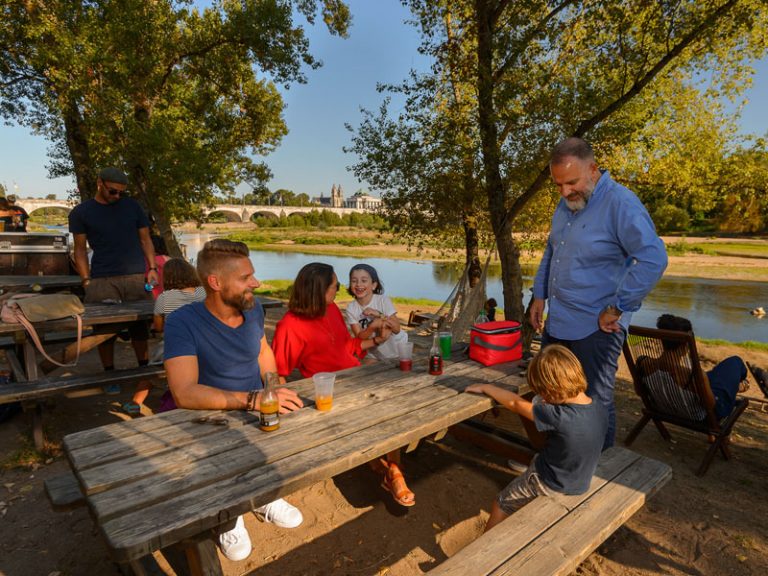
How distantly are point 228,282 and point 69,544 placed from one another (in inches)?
67.4

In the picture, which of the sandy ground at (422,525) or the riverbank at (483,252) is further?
the riverbank at (483,252)

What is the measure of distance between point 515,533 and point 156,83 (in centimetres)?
912

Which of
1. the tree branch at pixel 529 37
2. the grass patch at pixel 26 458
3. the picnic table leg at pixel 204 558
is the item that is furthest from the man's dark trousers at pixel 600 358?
the tree branch at pixel 529 37

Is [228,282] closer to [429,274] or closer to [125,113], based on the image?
[125,113]

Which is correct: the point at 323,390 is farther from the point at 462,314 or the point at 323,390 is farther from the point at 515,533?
the point at 462,314

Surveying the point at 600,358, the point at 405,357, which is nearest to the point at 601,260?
the point at 600,358

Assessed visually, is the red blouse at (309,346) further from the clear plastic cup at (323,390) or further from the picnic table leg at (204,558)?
the picnic table leg at (204,558)

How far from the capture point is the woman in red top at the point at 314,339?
2645 millimetres

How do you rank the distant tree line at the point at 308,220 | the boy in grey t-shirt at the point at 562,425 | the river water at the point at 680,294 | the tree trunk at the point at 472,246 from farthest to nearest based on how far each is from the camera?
the distant tree line at the point at 308,220 < the river water at the point at 680,294 < the tree trunk at the point at 472,246 < the boy in grey t-shirt at the point at 562,425

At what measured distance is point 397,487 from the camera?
267cm

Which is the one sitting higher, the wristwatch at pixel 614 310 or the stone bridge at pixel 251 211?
the stone bridge at pixel 251 211

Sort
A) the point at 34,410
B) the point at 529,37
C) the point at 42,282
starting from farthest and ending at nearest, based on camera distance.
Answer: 1. the point at 42,282
2. the point at 529,37
3. the point at 34,410

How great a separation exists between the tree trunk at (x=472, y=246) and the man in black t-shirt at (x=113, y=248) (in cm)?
532

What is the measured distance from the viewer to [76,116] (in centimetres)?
779
